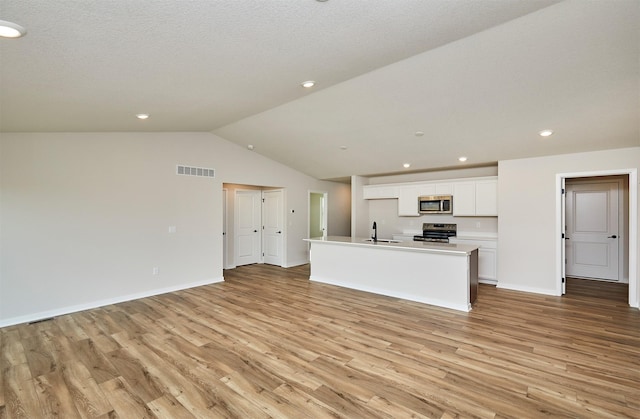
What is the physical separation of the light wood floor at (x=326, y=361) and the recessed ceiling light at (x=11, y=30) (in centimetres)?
248

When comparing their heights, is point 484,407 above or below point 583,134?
below

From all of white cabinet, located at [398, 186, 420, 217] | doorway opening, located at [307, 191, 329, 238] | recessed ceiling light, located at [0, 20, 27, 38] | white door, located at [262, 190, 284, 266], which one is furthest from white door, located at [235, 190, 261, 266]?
recessed ceiling light, located at [0, 20, 27, 38]

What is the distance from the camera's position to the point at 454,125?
441cm

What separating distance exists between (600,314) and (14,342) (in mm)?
7232

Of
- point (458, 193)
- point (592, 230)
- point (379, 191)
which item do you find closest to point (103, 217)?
point (379, 191)

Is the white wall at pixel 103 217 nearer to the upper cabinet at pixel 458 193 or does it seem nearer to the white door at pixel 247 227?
the white door at pixel 247 227

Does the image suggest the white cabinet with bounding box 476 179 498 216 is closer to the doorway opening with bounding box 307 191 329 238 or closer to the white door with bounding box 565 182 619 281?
the white door with bounding box 565 182 619 281

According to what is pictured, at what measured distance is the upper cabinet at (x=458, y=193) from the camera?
19.0 ft

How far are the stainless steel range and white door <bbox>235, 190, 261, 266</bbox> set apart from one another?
4.07 meters

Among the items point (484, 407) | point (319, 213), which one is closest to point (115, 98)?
point (484, 407)

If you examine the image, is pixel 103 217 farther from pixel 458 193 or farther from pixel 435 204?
pixel 458 193

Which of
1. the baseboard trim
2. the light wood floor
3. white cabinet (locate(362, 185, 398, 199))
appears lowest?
the light wood floor

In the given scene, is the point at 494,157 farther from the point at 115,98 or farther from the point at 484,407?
the point at 115,98

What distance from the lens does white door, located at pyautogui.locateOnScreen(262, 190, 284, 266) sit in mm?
7699
